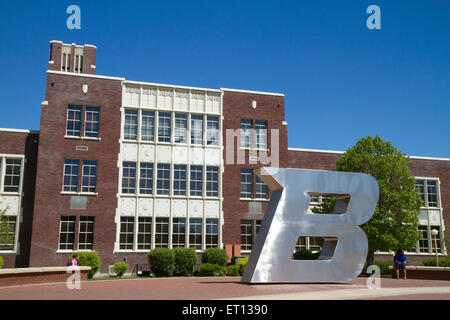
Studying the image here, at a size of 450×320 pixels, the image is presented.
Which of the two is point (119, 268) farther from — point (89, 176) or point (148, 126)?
point (148, 126)

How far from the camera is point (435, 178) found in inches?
1667

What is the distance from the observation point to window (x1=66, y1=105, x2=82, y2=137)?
3372cm

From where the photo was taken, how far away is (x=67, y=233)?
3228cm

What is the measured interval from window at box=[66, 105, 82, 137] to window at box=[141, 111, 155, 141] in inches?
177

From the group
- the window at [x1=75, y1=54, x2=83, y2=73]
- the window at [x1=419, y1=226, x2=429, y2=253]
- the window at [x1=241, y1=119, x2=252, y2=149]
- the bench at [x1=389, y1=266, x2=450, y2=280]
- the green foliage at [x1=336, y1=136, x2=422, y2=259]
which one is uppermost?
the window at [x1=75, y1=54, x2=83, y2=73]

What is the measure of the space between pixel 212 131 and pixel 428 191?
67.1ft

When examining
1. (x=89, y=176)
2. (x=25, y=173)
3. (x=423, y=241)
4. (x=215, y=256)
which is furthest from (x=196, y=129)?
(x=423, y=241)

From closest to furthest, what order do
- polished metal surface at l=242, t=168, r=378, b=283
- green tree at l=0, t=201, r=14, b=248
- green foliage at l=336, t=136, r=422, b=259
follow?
1. polished metal surface at l=242, t=168, r=378, b=283
2. green foliage at l=336, t=136, r=422, b=259
3. green tree at l=0, t=201, r=14, b=248

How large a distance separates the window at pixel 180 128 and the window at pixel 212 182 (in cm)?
297

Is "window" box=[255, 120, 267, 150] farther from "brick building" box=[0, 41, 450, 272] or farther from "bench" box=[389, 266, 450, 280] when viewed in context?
"bench" box=[389, 266, 450, 280]

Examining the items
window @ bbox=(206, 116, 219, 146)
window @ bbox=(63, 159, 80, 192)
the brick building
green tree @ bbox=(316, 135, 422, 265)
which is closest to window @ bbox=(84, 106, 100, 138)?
the brick building

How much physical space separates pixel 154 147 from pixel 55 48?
17369 millimetres

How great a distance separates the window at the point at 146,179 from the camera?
34.3 meters
